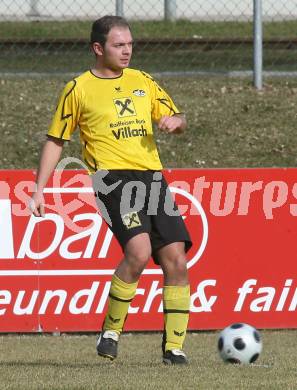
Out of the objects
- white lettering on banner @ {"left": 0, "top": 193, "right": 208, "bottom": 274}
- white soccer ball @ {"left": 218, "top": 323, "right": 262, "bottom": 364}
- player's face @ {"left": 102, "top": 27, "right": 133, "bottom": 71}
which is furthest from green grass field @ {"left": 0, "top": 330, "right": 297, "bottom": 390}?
→ player's face @ {"left": 102, "top": 27, "right": 133, "bottom": 71}

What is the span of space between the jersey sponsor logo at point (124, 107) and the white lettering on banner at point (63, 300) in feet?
10.6

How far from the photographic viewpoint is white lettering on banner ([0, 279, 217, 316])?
10.4 m

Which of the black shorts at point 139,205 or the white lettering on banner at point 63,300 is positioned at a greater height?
the black shorts at point 139,205

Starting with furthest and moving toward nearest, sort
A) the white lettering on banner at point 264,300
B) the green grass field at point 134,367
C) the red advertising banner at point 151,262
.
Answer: the white lettering on banner at point 264,300
the red advertising banner at point 151,262
the green grass field at point 134,367

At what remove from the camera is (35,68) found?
14188 millimetres

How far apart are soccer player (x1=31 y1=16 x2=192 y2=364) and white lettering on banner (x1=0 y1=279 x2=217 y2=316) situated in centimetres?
284

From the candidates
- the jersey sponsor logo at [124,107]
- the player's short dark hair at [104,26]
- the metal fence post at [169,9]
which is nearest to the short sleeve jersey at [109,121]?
the jersey sponsor logo at [124,107]

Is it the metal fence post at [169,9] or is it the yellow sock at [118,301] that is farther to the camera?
the metal fence post at [169,9]

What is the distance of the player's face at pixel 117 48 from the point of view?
741 centimetres

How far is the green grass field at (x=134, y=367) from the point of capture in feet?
21.6

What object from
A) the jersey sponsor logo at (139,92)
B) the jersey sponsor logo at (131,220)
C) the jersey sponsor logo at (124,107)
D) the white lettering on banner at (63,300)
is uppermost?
the jersey sponsor logo at (139,92)

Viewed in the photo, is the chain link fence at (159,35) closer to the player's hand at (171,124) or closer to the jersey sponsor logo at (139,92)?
the jersey sponsor logo at (139,92)

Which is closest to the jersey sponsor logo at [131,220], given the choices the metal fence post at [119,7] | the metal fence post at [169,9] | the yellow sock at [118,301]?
the yellow sock at [118,301]

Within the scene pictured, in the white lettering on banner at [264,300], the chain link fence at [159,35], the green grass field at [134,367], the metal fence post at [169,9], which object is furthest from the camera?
the metal fence post at [169,9]
